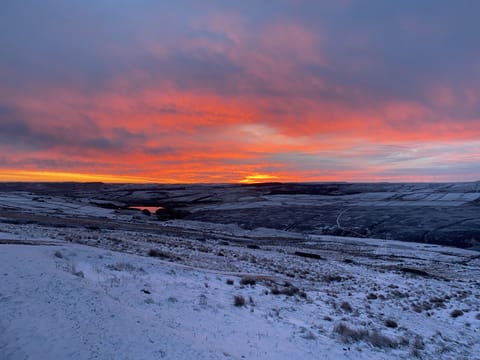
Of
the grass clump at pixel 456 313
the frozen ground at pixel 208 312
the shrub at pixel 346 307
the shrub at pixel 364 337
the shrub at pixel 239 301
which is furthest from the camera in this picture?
the grass clump at pixel 456 313

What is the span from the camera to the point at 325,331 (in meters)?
10.2

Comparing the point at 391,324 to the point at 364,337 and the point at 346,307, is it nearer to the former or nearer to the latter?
the point at 346,307

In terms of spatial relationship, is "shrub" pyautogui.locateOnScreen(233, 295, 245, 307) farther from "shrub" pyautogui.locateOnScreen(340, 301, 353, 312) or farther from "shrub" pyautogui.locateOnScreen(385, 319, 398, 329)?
"shrub" pyautogui.locateOnScreen(385, 319, 398, 329)

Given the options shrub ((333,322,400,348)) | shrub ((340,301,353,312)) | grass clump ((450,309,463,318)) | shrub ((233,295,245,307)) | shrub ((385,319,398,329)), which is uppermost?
shrub ((233,295,245,307))

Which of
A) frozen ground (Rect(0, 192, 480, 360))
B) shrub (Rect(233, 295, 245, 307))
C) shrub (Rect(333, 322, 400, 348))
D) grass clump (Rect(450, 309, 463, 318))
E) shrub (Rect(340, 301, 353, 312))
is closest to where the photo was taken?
frozen ground (Rect(0, 192, 480, 360))

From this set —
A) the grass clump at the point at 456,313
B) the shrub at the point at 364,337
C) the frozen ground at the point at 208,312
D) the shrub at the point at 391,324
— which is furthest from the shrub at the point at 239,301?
the grass clump at the point at 456,313

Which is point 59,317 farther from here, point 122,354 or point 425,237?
point 425,237

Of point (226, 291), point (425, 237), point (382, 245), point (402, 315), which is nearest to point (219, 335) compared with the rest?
point (226, 291)

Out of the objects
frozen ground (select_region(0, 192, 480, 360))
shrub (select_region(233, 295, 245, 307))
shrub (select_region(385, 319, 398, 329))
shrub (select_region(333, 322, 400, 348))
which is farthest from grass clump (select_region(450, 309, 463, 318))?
shrub (select_region(233, 295, 245, 307))

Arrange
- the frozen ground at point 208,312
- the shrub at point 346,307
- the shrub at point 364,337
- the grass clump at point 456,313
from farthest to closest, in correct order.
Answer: the grass clump at point 456,313
the shrub at point 346,307
the shrub at point 364,337
the frozen ground at point 208,312

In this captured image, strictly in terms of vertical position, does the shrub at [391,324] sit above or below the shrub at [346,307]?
below

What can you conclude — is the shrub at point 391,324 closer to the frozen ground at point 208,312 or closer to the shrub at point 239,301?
the frozen ground at point 208,312

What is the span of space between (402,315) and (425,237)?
44.9m

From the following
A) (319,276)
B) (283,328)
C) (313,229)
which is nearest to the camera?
(283,328)
